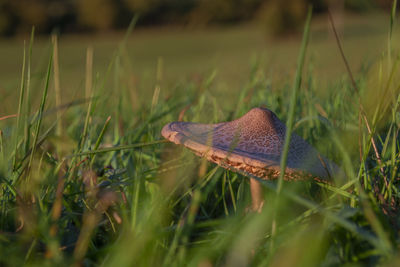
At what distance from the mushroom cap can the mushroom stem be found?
5 centimetres

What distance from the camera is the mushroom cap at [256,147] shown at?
0.89m

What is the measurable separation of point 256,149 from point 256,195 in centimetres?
13

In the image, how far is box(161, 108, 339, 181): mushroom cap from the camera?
0.89 meters

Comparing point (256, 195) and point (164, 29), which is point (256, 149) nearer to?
point (256, 195)

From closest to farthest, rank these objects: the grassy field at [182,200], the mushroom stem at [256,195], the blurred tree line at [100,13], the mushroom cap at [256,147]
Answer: the grassy field at [182,200], the mushroom cap at [256,147], the mushroom stem at [256,195], the blurred tree line at [100,13]

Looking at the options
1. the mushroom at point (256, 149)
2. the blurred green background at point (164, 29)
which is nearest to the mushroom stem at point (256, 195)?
the mushroom at point (256, 149)

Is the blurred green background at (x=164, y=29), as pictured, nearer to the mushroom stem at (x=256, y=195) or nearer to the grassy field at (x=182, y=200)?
the grassy field at (x=182, y=200)

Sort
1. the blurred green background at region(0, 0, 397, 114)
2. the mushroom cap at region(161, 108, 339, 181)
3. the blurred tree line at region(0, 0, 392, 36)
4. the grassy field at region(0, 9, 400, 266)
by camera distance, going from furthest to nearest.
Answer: the blurred tree line at region(0, 0, 392, 36) → the blurred green background at region(0, 0, 397, 114) → the mushroom cap at region(161, 108, 339, 181) → the grassy field at region(0, 9, 400, 266)

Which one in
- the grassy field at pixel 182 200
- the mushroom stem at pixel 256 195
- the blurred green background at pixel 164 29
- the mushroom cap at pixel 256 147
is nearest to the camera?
the grassy field at pixel 182 200

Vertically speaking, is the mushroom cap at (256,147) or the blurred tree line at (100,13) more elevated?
the mushroom cap at (256,147)

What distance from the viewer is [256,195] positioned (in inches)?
39.6

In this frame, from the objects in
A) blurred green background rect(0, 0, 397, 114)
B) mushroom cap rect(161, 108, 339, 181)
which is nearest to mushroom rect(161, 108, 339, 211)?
mushroom cap rect(161, 108, 339, 181)

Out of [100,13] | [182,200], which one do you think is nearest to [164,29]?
[100,13]

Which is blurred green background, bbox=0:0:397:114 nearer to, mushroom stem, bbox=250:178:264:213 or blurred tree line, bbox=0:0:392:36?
blurred tree line, bbox=0:0:392:36
